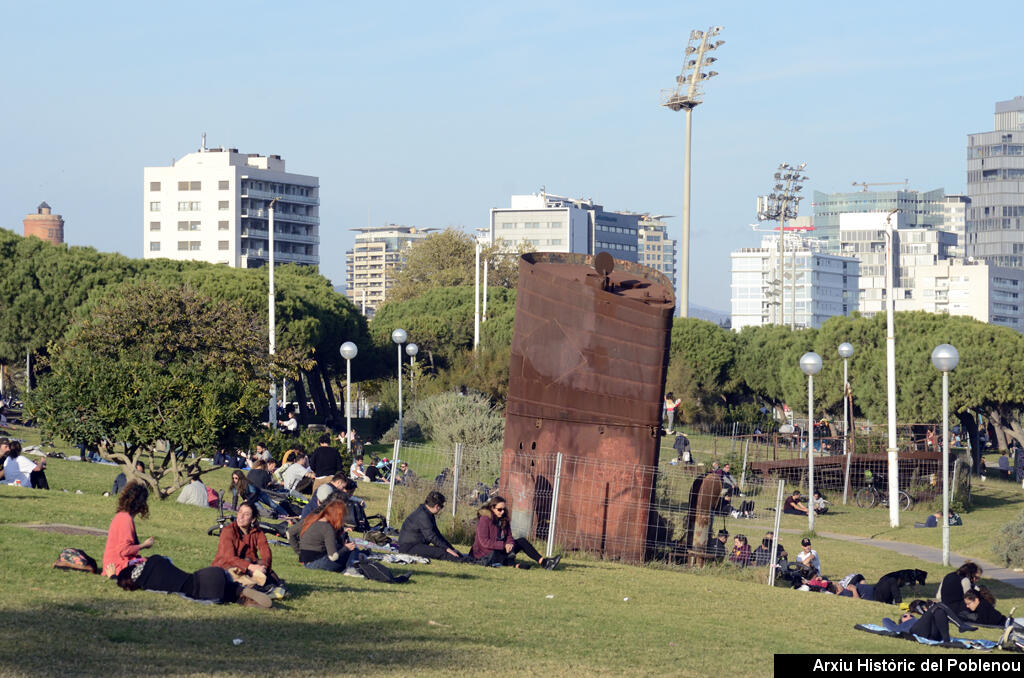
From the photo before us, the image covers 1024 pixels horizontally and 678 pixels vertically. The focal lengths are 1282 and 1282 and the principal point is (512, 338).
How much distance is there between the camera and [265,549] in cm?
1147

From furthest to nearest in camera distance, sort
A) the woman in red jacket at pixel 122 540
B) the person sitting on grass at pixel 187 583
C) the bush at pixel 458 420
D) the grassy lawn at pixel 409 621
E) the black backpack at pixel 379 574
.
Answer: the bush at pixel 458 420, the black backpack at pixel 379 574, the woman in red jacket at pixel 122 540, the person sitting on grass at pixel 187 583, the grassy lawn at pixel 409 621

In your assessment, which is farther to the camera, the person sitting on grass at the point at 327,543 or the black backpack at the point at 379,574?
the person sitting on grass at the point at 327,543

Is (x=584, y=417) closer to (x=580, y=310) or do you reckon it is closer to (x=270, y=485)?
(x=580, y=310)

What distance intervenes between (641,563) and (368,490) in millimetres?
10901

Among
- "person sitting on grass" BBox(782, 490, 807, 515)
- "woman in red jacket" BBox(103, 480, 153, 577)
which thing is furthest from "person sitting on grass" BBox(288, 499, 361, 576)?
"person sitting on grass" BBox(782, 490, 807, 515)

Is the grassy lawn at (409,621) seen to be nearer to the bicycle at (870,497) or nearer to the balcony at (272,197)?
the bicycle at (870,497)

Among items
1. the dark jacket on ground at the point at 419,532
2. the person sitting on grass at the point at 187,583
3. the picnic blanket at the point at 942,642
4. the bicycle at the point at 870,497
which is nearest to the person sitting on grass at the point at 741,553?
the dark jacket on ground at the point at 419,532

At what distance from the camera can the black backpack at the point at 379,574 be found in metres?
12.9

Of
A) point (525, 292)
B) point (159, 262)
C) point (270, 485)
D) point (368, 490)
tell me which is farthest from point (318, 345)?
point (525, 292)

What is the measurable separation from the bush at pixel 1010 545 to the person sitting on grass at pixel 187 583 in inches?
586

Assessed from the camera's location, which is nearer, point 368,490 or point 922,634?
point 922,634

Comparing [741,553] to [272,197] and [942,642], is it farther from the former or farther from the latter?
[272,197]

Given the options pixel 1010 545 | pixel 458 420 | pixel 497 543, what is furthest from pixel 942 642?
pixel 458 420

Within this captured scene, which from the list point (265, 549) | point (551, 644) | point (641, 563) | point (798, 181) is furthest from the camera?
point (798, 181)
